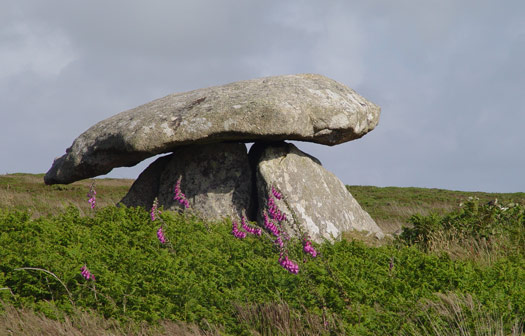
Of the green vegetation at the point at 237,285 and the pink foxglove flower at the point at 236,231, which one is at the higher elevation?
the pink foxglove flower at the point at 236,231

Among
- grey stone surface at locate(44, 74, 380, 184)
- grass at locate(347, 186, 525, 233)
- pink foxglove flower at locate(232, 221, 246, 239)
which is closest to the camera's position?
pink foxglove flower at locate(232, 221, 246, 239)

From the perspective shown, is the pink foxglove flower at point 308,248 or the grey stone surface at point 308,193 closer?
the pink foxglove flower at point 308,248

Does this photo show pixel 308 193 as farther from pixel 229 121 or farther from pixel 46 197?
pixel 46 197

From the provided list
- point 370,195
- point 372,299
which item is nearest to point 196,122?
point 372,299

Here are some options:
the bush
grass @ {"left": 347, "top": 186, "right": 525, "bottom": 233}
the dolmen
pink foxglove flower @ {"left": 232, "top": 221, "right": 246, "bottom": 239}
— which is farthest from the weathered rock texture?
pink foxglove flower @ {"left": 232, "top": 221, "right": 246, "bottom": 239}

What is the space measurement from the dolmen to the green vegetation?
2.43m

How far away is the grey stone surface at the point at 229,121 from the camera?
13359 mm

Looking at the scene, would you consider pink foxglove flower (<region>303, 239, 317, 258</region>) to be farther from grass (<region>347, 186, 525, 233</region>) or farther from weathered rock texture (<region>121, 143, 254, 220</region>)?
grass (<region>347, 186, 525, 233</region>)

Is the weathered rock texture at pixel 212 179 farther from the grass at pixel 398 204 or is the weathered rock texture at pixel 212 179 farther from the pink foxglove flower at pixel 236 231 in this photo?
the pink foxglove flower at pixel 236 231

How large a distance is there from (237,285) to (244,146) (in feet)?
25.5

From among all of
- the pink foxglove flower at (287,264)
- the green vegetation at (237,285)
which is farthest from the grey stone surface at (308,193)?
the pink foxglove flower at (287,264)

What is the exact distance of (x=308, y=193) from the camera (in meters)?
14.5

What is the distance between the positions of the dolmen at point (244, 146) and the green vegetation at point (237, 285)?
2434 mm

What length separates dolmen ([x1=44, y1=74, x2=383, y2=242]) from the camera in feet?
44.2
